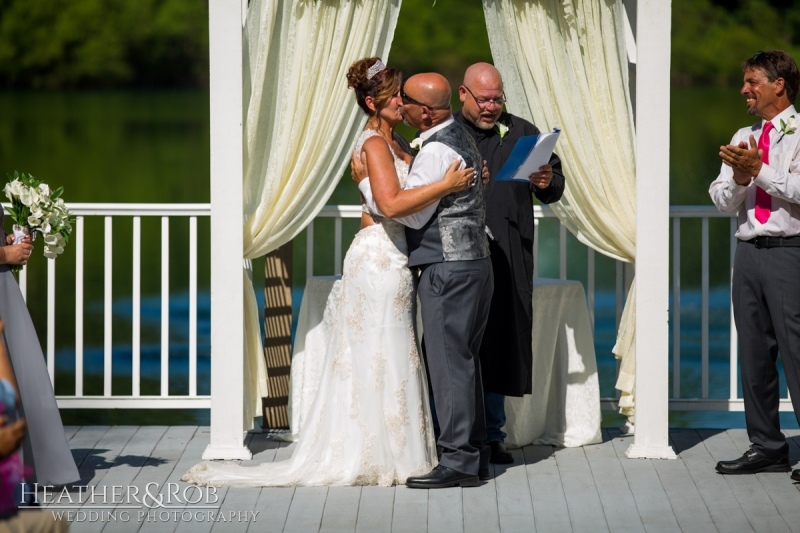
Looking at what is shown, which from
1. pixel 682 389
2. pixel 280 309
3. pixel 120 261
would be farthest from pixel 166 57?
pixel 280 309

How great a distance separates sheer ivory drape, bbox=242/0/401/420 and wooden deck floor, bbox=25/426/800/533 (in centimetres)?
72

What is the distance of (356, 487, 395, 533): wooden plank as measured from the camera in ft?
14.2

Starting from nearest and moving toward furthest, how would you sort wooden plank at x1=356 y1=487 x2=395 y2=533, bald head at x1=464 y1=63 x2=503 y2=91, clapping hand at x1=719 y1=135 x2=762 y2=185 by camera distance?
wooden plank at x1=356 y1=487 x2=395 y2=533 < clapping hand at x1=719 y1=135 x2=762 y2=185 < bald head at x1=464 y1=63 x2=503 y2=91

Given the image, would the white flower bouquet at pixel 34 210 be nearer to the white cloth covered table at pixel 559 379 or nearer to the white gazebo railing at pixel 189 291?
the white gazebo railing at pixel 189 291

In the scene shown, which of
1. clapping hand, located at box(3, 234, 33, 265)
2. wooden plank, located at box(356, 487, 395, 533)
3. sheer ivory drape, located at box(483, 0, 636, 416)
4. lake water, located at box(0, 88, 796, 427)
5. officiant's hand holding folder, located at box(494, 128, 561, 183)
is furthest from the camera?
lake water, located at box(0, 88, 796, 427)

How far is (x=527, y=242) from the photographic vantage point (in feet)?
17.2

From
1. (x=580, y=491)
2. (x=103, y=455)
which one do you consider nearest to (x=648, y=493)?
(x=580, y=491)

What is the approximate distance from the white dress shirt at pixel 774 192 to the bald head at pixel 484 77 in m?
0.92

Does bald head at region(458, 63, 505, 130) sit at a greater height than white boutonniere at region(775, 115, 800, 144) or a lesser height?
greater

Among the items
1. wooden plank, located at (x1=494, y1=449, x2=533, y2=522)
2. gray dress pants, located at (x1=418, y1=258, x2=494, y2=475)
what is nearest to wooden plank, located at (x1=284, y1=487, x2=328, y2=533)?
gray dress pants, located at (x1=418, y1=258, x2=494, y2=475)

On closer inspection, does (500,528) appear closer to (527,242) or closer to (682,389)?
(527,242)

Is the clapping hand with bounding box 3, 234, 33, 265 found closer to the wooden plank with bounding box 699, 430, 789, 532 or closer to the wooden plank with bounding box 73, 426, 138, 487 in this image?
the wooden plank with bounding box 73, 426, 138, 487

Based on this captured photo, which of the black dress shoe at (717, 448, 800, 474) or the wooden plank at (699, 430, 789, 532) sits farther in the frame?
the black dress shoe at (717, 448, 800, 474)

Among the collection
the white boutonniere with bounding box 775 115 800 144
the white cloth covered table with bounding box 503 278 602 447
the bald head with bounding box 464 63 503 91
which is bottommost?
the white cloth covered table with bounding box 503 278 602 447
